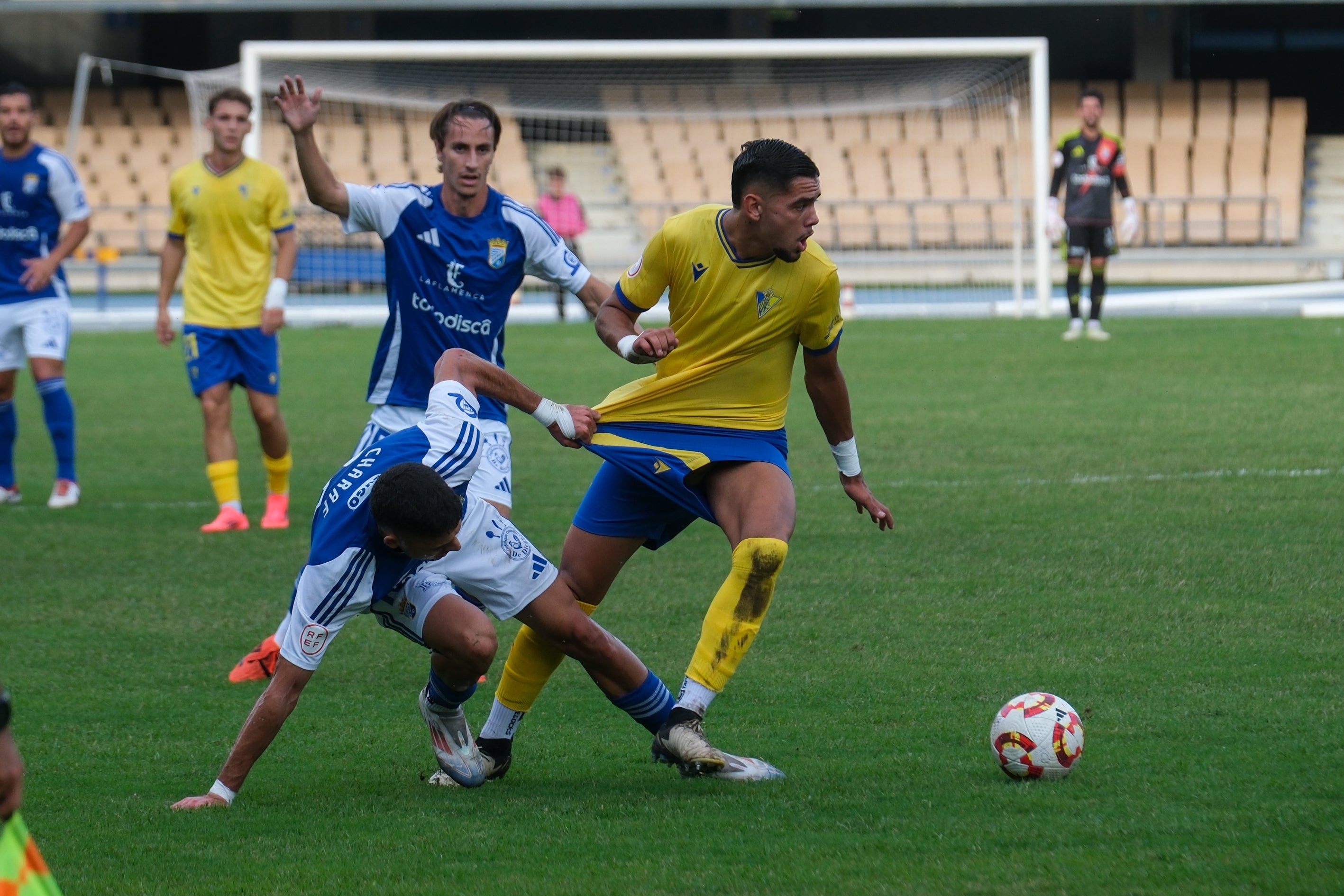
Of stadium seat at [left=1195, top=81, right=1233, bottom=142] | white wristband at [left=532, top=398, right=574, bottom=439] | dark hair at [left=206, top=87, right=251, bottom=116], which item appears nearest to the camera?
white wristband at [left=532, top=398, right=574, bottom=439]

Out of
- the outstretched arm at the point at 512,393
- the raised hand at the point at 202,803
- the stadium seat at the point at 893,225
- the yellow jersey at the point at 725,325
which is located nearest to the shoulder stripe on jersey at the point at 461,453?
the outstretched arm at the point at 512,393

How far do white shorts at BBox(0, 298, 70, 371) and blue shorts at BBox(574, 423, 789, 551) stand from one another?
581 cm

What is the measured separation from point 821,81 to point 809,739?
68.9ft

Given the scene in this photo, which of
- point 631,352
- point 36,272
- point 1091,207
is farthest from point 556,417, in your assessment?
point 1091,207

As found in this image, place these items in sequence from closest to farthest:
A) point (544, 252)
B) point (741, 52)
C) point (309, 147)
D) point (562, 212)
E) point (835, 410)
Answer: point (835, 410) → point (309, 147) → point (544, 252) → point (741, 52) → point (562, 212)

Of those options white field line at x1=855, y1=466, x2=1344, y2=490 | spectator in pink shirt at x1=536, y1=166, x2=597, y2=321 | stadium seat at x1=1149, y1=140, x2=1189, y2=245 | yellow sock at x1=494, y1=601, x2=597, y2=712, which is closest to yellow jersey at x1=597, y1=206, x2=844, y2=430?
yellow sock at x1=494, y1=601, x2=597, y2=712

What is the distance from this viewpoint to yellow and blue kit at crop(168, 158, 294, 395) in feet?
28.5

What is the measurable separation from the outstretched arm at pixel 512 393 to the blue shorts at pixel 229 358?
416cm

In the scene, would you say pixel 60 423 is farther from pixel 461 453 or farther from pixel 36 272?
pixel 461 453

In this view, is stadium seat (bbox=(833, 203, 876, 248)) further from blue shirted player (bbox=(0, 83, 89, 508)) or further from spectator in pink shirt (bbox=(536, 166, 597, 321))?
blue shirted player (bbox=(0, 83, 89, 508))

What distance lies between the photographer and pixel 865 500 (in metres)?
5.07

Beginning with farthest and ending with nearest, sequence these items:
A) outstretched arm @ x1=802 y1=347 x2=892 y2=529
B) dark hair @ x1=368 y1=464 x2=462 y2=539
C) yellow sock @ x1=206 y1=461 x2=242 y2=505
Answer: yellow sock @ x1=206 y1=461 x2=242 y2=505, outstretched arm @ x1=802 y1=347 x2=892 y2=529, dark hair @ x1=368 y1=464 x2=462 y2=539

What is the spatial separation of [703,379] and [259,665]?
2.01 m

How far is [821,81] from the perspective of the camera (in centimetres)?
2470
